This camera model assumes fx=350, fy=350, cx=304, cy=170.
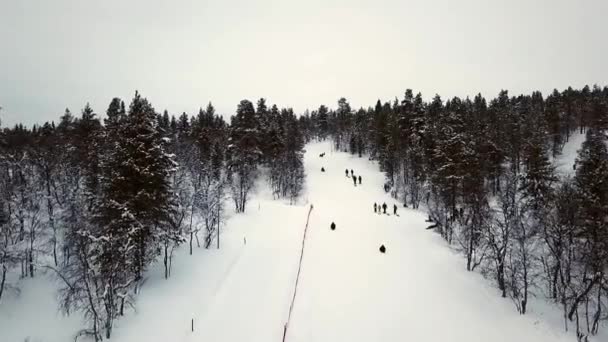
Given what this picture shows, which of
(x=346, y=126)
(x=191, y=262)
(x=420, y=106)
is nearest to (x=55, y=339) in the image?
(x=191, y=262)

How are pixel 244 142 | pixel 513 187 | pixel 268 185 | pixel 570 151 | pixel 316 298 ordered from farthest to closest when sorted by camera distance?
pixel 570 151 → pixel 268 185 → pixel 244 142 → pixel 513 187 → pixel 316 298

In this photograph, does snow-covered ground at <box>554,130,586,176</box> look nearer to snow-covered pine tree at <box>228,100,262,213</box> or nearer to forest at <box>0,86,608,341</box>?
forest at <box>0,86,608,341</box>

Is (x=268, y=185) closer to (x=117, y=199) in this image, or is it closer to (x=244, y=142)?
(x=244, y=142)

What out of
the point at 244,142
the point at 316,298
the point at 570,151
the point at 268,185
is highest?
the point at 244,142

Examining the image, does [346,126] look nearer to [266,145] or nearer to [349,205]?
[266,145]

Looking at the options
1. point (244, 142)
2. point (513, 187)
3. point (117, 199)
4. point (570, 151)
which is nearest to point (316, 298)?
point (117, 199)

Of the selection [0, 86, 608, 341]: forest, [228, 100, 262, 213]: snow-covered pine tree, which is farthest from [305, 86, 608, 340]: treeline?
[228, 100, 262, 213]: snow-covered pine tree

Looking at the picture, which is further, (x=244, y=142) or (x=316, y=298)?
(x=244, y=142)
